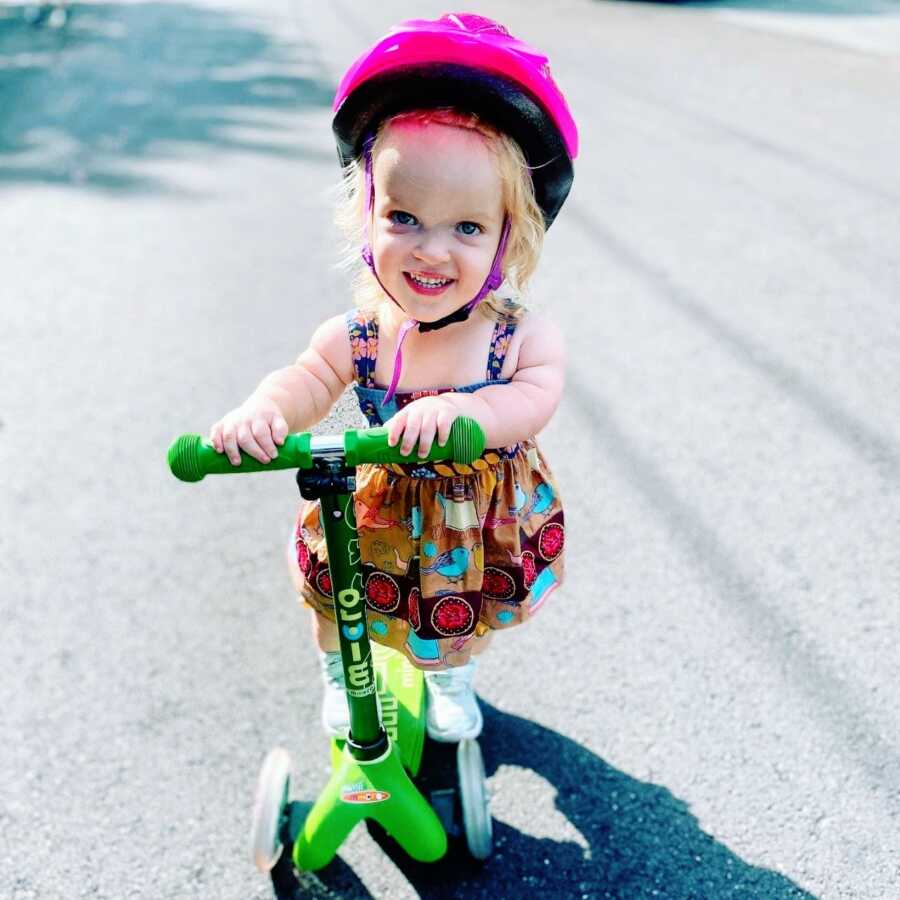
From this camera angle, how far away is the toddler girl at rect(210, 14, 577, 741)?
153cm

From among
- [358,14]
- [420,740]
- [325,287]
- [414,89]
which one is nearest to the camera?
[414,89]

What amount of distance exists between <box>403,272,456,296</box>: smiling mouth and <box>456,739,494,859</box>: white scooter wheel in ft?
3.36

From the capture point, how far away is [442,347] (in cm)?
180

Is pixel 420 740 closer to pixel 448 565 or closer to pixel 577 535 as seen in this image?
pixel 448 565

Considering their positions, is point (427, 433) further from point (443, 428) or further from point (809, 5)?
point (809, 5)

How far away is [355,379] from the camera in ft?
6.07

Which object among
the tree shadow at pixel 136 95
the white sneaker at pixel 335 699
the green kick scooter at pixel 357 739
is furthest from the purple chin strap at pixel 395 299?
the tree shadow at pixel 136 95

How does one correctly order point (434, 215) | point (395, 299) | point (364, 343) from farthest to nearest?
1. point (364, 343)
2. point (395, 299)
3. point (434, 215)

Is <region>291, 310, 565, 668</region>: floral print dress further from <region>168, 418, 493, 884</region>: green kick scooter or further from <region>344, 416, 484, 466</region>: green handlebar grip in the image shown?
<region>344, 416, 484, 466</region>: green handlebar grip

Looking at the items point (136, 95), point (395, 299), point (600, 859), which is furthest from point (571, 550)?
point (136, 95)

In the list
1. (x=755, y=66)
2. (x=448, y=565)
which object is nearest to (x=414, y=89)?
(x=448, y=565)

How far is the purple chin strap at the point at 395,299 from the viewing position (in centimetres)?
166

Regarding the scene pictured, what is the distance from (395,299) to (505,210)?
0.24m

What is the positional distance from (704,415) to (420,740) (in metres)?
→ 1.94
